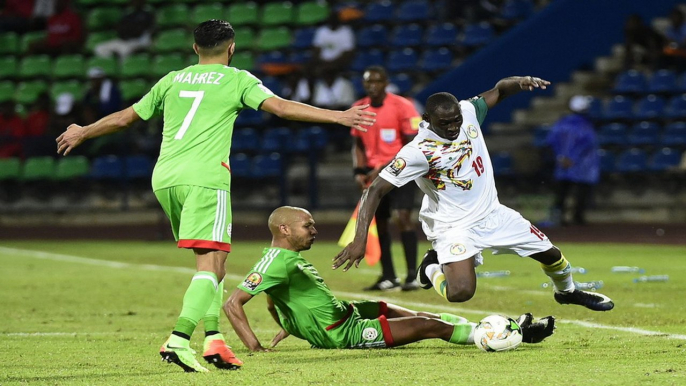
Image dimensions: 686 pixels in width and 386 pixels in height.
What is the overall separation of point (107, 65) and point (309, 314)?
749 inches

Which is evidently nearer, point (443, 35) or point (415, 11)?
point (443, 35)

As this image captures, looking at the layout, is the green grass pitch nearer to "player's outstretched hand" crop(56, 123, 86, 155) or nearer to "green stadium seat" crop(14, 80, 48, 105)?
"player's outstretched hand" crop(56, 123, 86, 155)

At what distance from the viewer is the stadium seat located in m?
24.1

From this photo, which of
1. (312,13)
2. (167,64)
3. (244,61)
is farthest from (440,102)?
(167,64)

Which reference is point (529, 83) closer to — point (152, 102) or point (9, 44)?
point (152, 102)

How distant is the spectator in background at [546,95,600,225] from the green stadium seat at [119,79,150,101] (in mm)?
8770

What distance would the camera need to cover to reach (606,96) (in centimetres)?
2197

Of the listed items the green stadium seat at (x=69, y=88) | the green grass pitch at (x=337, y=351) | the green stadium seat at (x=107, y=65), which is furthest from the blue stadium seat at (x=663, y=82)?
the green stadium seat at (x=69, y=88)

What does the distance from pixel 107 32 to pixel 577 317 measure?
1934cm

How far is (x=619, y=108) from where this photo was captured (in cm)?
2098

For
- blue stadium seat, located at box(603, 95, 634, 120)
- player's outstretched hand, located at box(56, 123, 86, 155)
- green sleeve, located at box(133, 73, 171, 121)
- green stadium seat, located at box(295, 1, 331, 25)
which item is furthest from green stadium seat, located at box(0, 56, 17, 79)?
green sleeve, located at box(133, 73, 171, 121)

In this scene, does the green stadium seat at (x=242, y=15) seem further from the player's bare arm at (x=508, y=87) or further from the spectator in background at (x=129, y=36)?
the player's bare arm at (x=508, y=87)

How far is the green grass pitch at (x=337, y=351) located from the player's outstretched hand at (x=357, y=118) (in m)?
1.36

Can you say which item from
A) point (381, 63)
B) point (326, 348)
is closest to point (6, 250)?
point (381, 63)
